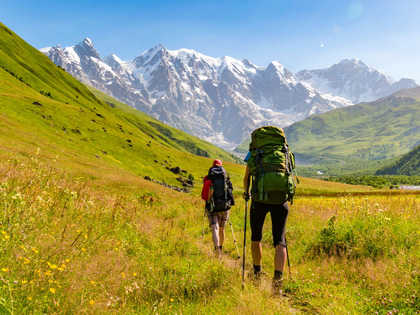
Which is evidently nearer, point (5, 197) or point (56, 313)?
point (56, 313)

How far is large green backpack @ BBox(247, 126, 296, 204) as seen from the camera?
5605mm

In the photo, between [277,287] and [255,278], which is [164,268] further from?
[277,287]

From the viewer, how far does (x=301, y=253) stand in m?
8.01

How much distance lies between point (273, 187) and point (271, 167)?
1.46 feet

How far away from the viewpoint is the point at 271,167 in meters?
5.75

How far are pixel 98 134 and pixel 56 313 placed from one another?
83.3 meters

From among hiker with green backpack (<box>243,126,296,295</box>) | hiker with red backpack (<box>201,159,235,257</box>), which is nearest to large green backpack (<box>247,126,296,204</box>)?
hiker with green backpack (<box>243,126,296,295</box>)

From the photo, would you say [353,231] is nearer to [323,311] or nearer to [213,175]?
[323,311]

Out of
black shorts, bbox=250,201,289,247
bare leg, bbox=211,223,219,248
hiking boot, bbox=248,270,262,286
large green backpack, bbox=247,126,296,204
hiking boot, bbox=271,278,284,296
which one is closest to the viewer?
hiking boot, bbox=271,278,284,296

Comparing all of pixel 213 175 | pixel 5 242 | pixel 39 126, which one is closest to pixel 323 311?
pixel 5 242

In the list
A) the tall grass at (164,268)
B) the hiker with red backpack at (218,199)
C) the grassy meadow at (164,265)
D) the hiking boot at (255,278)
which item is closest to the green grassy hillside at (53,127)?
the grassy meadow at (164,265)

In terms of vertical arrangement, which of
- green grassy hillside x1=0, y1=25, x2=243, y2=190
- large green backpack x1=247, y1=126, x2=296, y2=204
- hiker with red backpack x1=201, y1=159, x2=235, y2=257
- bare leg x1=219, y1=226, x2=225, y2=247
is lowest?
bare leg x1=219, y1=226, x2=225, y2=247

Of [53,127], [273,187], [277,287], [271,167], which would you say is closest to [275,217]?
[273,187]

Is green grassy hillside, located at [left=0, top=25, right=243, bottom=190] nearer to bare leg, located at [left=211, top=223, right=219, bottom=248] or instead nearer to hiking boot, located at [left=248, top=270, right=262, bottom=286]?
bare leg, located at [left=211, top=223, right=219, bottom=248]
